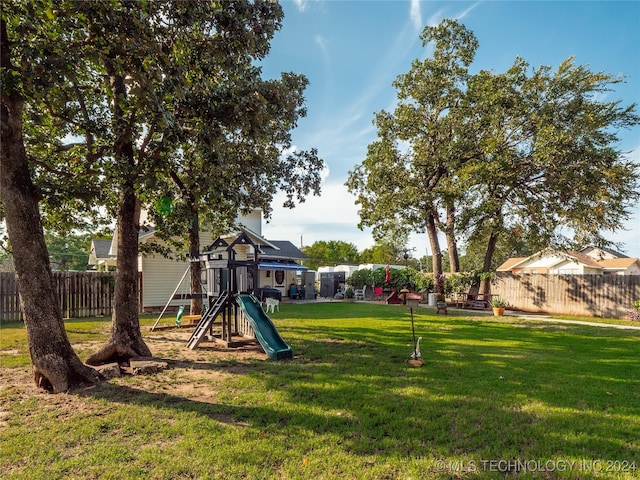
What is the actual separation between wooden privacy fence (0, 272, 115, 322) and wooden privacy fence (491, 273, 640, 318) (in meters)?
17.7

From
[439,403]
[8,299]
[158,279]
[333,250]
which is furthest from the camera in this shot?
[333,250]

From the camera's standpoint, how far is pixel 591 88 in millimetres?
15547

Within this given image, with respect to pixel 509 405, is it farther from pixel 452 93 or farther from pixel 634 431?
pixel 452 93

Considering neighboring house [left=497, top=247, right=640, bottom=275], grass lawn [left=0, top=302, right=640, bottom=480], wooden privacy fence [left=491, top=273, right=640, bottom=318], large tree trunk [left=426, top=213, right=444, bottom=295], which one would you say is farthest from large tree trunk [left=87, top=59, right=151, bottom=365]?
neighboring house [left=497, top=247, right=640, bottom=275]

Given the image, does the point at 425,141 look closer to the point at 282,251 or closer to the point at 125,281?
the point at 282,251

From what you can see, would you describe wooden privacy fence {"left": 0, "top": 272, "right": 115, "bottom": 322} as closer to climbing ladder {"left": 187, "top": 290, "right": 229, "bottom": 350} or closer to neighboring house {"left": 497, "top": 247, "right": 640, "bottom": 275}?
climbing ladder {"left": 187, "top": 290, "right": 229, "bottom": 350}

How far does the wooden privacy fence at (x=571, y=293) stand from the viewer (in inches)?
531

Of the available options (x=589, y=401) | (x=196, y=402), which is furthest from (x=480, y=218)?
(x=196, y=402)

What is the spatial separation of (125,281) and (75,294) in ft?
28.7

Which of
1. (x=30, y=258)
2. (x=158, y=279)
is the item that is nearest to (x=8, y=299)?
(x=158, y=279)

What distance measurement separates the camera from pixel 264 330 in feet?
24.2

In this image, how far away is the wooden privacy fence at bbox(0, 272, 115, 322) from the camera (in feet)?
39.9

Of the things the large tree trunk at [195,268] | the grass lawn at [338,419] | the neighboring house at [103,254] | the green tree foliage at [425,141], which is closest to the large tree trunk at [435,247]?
the green tree foliage at [425,141]

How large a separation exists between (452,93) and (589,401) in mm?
16621
